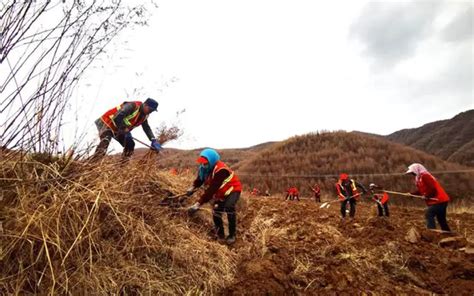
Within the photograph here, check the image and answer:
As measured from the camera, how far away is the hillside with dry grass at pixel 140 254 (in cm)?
207

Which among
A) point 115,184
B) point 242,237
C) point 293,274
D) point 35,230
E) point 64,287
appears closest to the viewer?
point 64,287

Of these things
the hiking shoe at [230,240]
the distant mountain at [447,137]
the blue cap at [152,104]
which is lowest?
the hiking shoe at [230,240]

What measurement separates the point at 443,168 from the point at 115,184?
25647mm

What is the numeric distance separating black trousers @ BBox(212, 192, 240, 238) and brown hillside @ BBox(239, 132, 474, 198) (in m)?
15.3

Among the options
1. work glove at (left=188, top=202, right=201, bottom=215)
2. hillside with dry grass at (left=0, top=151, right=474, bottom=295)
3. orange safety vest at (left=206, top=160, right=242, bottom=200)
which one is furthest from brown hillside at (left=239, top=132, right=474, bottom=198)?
hillside with dry grass at (left=0, top=151, right=474, bottom=295)

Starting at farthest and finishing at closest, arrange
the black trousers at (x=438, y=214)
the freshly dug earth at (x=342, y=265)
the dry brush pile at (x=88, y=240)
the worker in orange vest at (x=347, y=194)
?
the worker in orange vest at (x=347, y=194)
the black trousers at (x=438, y=214)
the freshly dug earth at (x=342, y=265)
the dry brush pile at (x=88, y=240)

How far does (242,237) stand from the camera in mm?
4289

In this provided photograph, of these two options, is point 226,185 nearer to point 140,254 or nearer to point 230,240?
point 230,240

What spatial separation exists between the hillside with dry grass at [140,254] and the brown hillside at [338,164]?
53.1ft

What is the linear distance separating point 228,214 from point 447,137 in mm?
89962

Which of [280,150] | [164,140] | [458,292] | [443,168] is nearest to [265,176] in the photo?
[280,150]

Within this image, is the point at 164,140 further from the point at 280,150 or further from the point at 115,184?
the point at 280,150

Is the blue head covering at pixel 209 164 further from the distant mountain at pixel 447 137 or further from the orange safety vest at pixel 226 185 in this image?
the distant mountain at pixel 447 137

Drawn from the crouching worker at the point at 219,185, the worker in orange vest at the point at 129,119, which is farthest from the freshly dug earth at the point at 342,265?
the worker in orange vest at the point at 129,119
